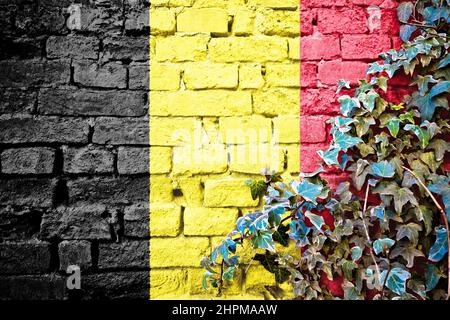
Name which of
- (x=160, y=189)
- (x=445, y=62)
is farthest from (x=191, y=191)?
(x=445, y=62)

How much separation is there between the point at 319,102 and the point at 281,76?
16 centimetres

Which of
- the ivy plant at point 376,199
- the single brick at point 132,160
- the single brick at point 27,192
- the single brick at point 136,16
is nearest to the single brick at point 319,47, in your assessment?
the ivy plant at point 376,199

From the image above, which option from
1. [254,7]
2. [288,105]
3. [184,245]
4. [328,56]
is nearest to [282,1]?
[254,7]

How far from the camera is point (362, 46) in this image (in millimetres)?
1347

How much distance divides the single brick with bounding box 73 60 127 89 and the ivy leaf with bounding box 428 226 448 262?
3.71ft

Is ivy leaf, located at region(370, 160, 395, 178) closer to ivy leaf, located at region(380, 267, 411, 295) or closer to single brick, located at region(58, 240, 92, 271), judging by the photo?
ivy leaf, located at region(380, 267, 411, 295)

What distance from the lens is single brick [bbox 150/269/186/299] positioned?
4.28 feet

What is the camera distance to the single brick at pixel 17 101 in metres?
1.27

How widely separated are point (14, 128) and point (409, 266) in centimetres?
135

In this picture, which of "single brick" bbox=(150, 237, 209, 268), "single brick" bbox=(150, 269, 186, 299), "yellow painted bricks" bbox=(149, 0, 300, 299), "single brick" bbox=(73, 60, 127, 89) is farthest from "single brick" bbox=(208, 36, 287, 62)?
"single brick" bbox=(150, 269, 186, 299)

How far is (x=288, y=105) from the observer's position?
1.33 meters

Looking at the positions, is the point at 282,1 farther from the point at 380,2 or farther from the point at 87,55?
the point at 87,55

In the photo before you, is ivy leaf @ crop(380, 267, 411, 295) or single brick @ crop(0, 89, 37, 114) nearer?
ivy leaf @ crop(380, 267, 411, 295)

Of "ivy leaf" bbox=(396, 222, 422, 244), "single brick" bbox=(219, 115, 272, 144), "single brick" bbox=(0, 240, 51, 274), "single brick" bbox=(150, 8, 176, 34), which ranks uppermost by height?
"single brick" bbox=(150, 8, 176, 34)
